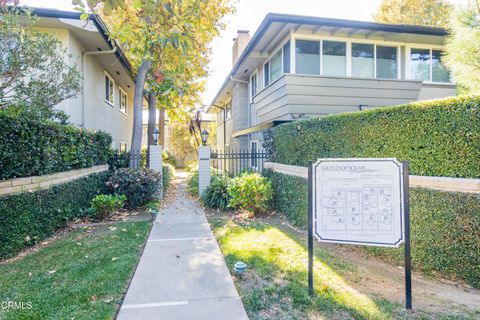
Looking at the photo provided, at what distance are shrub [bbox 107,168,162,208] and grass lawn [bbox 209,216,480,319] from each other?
165 inches

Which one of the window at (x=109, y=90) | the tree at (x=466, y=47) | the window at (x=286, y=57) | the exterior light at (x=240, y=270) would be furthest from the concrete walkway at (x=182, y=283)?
the window at (x=109, y=90)

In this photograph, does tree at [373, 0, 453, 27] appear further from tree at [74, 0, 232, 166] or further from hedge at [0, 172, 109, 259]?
hedge at [0, 172, 109, 259]

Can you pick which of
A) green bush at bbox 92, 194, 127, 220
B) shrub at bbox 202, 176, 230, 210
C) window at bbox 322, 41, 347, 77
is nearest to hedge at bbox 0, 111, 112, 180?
green bush at bbox 92, 194, 127, 220

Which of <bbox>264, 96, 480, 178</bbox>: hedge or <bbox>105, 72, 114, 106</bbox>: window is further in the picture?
<bbox>105, 72, 114, 106</bbox>: window

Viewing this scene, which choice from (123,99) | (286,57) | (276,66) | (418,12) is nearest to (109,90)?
(123,99)

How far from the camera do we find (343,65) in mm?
9586

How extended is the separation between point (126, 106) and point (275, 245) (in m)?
17.3

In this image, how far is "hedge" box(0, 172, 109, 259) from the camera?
491 cm

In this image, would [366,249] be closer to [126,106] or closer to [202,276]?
[202,276]

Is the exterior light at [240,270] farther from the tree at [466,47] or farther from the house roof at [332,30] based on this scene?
the house roof at [332,30]

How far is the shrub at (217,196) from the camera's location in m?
9.02

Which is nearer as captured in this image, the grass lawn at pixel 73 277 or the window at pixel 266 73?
the grass lawn at pixel 73 277

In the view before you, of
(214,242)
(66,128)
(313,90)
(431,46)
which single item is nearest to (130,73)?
(66,128)

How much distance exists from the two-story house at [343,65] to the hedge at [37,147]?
228 inches
